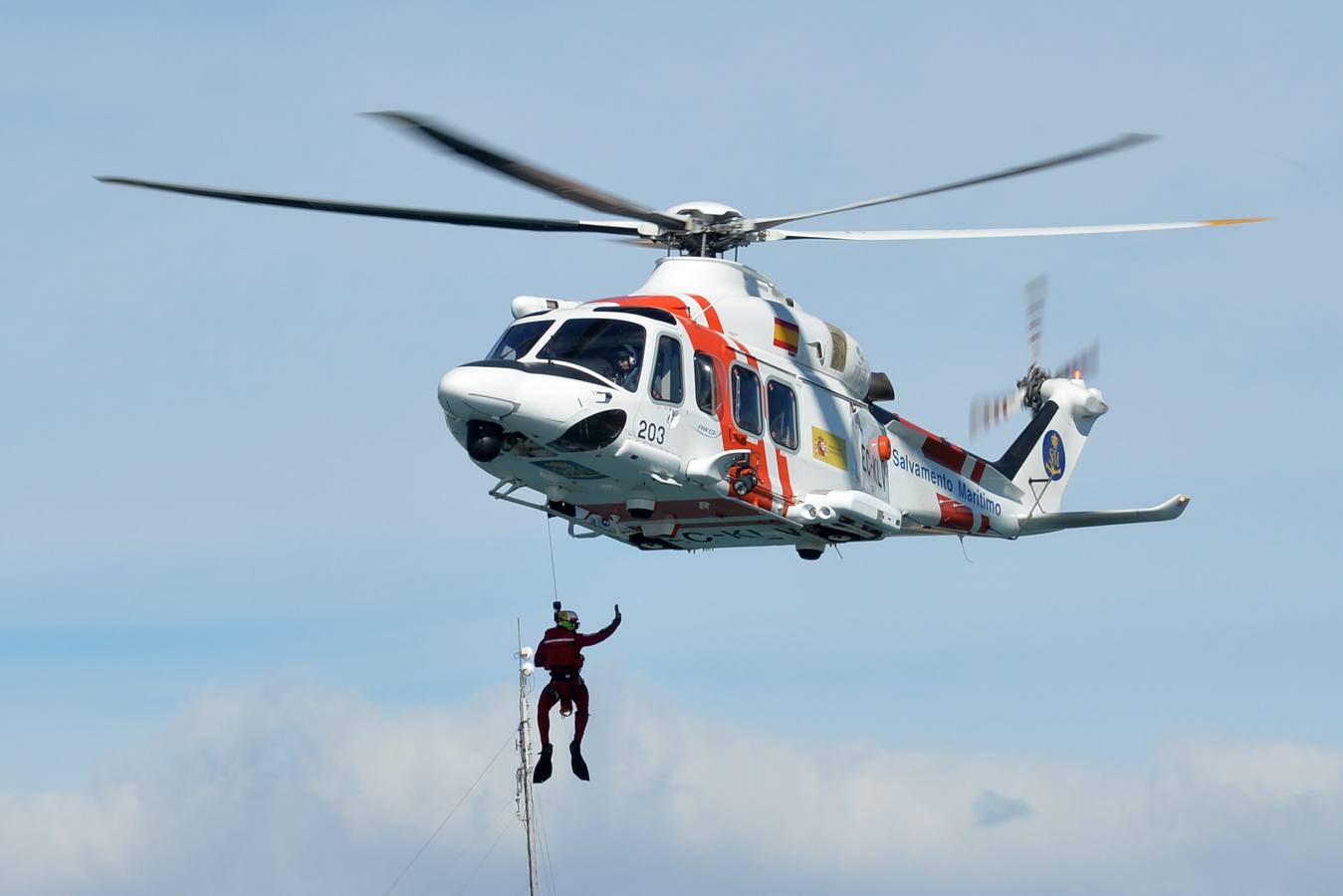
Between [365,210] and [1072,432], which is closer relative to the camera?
[365,210]

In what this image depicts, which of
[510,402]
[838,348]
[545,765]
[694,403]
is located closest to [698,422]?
[694,403]

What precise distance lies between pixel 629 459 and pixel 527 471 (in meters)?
1.60

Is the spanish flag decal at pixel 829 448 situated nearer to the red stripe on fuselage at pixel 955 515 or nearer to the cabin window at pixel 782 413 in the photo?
the cabin window at pixel 782 413

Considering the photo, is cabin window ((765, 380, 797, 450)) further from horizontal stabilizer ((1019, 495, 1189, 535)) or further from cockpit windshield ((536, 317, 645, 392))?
horizontal stabilizer ((1019, 495, 1189, 535))

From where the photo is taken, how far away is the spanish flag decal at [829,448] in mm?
27500

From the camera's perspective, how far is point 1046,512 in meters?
33.5

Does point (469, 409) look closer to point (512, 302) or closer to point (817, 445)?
point (512, 302)

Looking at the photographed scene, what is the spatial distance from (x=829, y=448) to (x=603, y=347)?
4.41 metres

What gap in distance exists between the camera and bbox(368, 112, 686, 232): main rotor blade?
21.6 metres

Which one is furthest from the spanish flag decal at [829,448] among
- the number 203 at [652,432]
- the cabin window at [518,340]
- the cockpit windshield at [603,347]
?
the cabin window at [518,340]

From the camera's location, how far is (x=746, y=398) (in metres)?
26.4

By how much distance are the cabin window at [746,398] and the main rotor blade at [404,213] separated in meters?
3.18

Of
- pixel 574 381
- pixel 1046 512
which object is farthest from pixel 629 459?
pixel 1046 512

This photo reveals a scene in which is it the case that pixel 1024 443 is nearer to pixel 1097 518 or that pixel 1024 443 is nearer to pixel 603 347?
pixel 1097 518
